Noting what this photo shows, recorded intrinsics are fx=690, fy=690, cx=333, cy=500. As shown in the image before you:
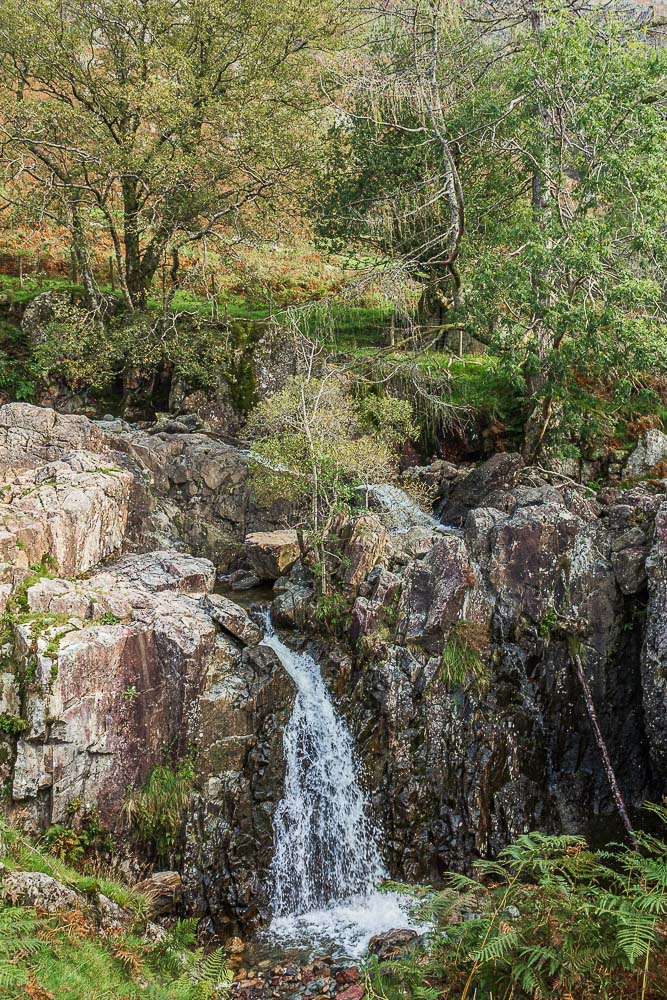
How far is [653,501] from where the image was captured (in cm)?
1366

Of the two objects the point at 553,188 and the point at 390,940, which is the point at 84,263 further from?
the point at 390,940

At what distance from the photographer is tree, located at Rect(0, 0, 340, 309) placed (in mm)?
20594

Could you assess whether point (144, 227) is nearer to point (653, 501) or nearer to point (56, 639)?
point (56, 639)

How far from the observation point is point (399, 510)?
18.1 metres

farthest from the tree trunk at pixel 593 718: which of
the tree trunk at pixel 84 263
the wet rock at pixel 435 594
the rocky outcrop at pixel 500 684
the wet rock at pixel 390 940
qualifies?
the tree trunk at pixel 84 263

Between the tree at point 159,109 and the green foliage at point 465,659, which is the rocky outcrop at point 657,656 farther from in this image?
the tree at point 159,109

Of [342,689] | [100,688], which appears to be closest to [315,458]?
[342,689]

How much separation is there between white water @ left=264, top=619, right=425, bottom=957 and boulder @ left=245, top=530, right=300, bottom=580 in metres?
4.43

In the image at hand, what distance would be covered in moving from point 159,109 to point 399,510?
14152mm

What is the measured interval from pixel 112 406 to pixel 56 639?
14.2 meters

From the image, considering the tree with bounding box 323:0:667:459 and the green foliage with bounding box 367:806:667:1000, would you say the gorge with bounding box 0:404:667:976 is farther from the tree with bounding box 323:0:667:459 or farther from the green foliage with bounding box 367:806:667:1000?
the green foliage with bounding box 367:806:667:1000

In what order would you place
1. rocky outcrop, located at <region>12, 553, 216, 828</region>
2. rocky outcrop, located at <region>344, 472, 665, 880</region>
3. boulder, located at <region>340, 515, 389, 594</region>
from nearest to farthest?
rocky outcrop, located at <region>12, 553, 216, 828</region> < rocky outcrop, located at <region>344, 472, 665, 880</region> < boulder, located at <region>340, 515, 389, 594</region>

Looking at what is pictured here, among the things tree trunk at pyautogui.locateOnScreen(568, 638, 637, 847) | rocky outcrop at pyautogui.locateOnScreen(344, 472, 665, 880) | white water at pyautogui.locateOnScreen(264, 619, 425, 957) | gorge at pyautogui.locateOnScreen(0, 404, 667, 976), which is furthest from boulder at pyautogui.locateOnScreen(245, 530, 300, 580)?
tree trunk at pyautogui.locateOnScreen(568, 638, 637, 847)

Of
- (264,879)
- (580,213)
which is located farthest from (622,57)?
(264,879)
